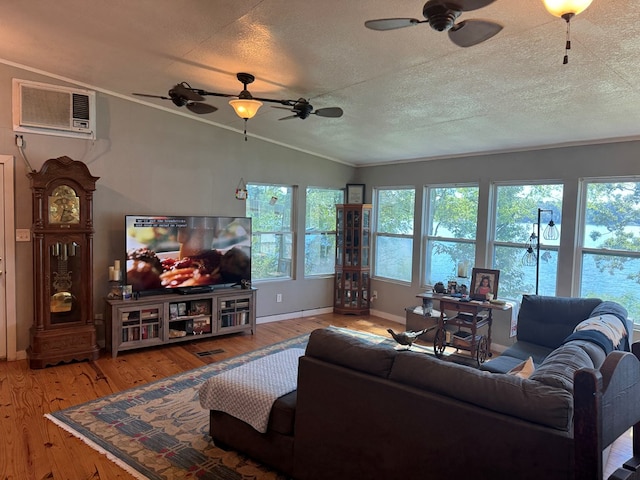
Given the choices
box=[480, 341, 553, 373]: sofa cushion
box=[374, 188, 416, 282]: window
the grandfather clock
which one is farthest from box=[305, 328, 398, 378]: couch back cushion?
box=[374, 188, 416, 282]: window

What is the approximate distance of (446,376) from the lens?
187 centimetres

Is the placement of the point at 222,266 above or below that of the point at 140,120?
below

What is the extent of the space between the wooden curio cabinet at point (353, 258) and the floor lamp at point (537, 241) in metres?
2.36

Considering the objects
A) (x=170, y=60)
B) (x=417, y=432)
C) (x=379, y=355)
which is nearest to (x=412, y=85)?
(x=170, y=60)

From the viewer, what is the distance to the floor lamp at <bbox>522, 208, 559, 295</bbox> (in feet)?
15.0

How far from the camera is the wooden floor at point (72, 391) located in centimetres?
255

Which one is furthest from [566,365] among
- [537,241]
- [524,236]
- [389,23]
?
[524,236]

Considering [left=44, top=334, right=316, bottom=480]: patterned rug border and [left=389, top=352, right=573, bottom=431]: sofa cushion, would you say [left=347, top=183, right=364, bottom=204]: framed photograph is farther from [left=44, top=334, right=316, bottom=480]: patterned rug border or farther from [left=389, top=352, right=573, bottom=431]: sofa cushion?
[left=389, top=352, right=573, bottom=431]: sofa cushion

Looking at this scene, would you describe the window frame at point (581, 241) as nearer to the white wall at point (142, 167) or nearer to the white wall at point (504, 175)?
the white wall at point (504, 175)

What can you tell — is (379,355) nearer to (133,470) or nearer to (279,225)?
(133,470)

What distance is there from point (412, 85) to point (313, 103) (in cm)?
111

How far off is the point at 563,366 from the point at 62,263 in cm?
440

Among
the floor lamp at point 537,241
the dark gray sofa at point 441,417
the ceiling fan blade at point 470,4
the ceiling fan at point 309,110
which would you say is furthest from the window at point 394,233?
the ceiling fan blade at point 470,4

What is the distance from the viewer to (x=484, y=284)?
4.86m
